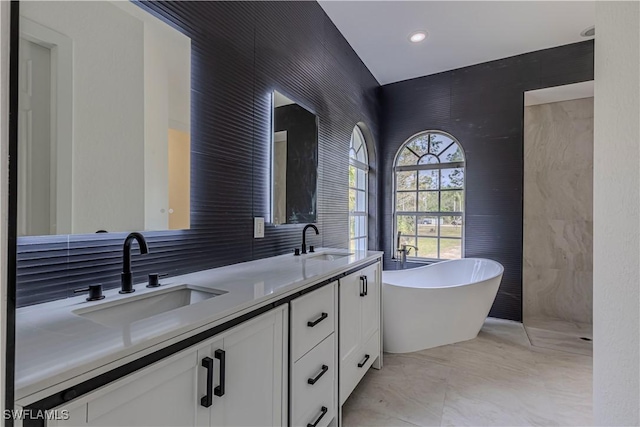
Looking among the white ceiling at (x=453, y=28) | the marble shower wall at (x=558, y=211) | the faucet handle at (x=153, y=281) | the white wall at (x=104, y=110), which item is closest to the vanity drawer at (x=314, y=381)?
the faucet handle at (x=153, y=281)

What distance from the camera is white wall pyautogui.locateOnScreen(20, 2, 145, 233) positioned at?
96cm

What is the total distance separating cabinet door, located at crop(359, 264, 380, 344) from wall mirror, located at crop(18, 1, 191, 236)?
1162 mm

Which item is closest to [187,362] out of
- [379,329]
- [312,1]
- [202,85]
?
[202,85]

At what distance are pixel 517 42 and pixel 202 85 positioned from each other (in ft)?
10.6

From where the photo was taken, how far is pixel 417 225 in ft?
12.8

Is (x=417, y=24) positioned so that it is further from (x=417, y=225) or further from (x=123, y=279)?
(x=123, y=279)

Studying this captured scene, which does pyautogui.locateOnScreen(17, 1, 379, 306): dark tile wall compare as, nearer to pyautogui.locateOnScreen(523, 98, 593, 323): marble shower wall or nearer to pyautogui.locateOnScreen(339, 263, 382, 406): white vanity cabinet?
pyautogui.locateOnScreen(339, 263, 382, 406): white vanity cabinet

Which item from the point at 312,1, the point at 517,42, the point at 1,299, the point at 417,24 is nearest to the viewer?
the point at 1,299

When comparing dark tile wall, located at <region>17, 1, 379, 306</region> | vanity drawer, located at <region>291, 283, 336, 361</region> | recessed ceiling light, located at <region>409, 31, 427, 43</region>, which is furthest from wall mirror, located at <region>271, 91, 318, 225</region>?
recessed ceiling light, located at <region>409, 31, 427, 43</region>

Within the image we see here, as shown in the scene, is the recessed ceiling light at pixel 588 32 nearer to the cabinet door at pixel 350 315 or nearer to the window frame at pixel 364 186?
the window frame at pixel 364 186

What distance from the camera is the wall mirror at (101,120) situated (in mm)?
858

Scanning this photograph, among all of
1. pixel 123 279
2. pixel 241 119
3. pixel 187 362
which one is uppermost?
pixel 241 119

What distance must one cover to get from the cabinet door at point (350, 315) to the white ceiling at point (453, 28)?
225 cm

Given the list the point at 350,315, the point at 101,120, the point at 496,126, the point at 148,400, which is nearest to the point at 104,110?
the point at 101,120
